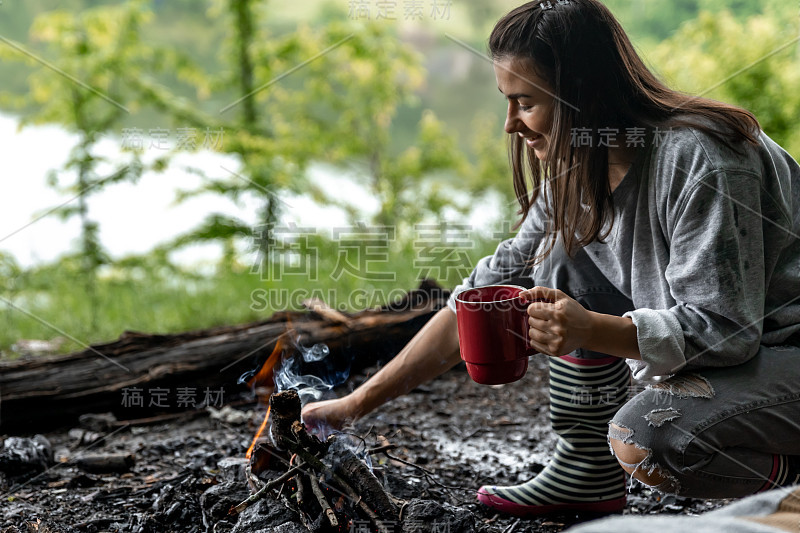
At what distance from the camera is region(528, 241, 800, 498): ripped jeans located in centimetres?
155

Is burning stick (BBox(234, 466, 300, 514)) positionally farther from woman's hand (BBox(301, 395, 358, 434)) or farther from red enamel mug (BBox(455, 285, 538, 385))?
red enamel mug (BBox(455, 285, 538, 385))

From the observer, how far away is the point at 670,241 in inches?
64.0

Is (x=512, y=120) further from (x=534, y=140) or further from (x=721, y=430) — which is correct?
A: (x=721, y=430)

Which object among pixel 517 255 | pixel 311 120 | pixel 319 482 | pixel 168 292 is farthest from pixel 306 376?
pixel 311 120

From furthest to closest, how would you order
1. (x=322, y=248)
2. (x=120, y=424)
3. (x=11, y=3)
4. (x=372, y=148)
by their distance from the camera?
(x=11, y=3) → (x=372, y=148) → (x=322, y=248) → (x=120, y=424)

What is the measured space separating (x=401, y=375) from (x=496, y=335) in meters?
0.47

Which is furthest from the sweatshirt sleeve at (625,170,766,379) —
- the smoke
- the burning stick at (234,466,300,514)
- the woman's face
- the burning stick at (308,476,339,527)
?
the smoke

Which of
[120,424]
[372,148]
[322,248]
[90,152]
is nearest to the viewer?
[120,424]

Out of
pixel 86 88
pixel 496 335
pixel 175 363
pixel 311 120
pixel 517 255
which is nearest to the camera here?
pixel 496 335

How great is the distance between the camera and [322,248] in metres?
5.32

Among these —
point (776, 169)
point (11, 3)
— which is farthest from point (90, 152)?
point (11, 3)

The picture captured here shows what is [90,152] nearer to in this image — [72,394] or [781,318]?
[72,394]

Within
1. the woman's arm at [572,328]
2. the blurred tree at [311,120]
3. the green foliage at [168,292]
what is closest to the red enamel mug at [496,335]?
the woman's arm at [572,328]

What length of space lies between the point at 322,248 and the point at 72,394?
8.96 ft
